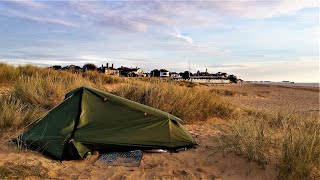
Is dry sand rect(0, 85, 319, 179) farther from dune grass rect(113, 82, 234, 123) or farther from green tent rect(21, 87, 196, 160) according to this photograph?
dune grass rect(113, 82, 234, 123)

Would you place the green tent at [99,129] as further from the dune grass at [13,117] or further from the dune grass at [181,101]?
the dune grass at [181,101]

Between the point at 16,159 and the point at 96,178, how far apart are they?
4.03ft

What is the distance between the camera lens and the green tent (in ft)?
18.2

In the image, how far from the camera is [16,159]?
16.5 feet

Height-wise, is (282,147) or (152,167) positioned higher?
(282,147)

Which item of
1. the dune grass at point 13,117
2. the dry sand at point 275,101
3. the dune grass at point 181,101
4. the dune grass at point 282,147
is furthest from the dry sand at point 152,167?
the dry sand at point 275,101

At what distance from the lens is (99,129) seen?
5824 mm

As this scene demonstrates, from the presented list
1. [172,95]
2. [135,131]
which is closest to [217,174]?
[135,131]

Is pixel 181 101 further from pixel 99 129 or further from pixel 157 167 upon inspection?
Answer: pixel 157 167

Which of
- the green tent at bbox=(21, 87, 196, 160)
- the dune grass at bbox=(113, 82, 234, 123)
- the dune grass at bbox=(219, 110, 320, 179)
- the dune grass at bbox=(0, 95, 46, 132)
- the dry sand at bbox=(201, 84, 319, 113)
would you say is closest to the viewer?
the dune grass at bbox=(219, 110, 320, 179)

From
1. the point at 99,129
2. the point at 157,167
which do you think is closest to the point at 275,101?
the point at 99,129

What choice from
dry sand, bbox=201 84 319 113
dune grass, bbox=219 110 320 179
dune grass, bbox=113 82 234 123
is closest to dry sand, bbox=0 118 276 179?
dune grass, bbox=219 110 320 179

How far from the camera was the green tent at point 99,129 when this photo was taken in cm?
555

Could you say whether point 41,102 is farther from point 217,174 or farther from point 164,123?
point 217,174
